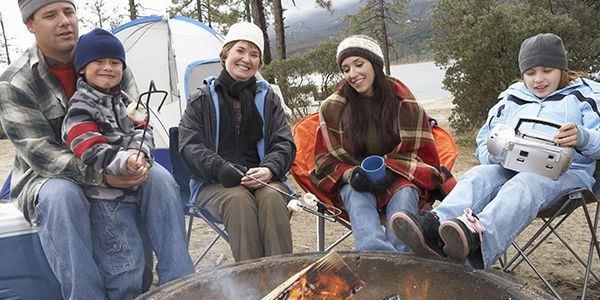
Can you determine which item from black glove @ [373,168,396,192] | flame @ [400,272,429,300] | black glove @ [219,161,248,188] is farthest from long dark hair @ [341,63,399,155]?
flame @ [400,272,429,300]

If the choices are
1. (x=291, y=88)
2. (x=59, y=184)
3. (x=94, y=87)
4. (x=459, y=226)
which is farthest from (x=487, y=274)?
(x=291, y=88)

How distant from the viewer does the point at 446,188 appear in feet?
7.20

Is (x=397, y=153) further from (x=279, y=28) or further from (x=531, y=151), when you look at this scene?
(x=279, y=28)

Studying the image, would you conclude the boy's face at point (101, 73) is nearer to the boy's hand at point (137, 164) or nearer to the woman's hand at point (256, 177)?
the boy's hand at point (137, 164)

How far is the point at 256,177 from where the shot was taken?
2092mm

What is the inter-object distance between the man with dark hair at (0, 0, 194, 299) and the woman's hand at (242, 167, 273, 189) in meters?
0.35

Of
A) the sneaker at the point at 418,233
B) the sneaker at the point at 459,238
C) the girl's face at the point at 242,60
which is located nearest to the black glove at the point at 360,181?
the sneaker at the point at 418,233

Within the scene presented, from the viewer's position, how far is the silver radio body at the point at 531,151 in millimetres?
1804

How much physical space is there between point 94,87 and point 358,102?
139cm

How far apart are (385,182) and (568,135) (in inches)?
32.9

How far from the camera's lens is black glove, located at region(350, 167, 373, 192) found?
2.03 meters

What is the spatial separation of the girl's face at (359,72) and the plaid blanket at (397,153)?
0.14m

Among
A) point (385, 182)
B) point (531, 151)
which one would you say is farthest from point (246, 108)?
point (531, 151)

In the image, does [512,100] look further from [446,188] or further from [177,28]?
[177,28]
